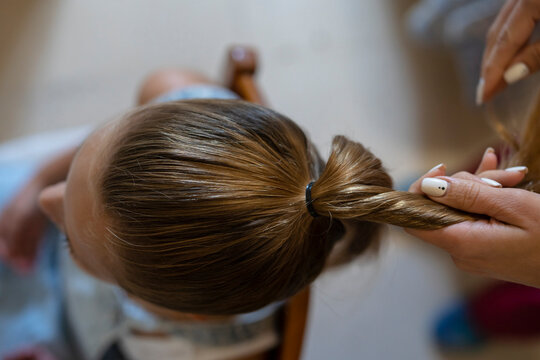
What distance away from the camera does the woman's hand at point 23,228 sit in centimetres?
79

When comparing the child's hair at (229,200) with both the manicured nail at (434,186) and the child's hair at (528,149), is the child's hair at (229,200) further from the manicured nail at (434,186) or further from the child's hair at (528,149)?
the child's hair at (528,149)

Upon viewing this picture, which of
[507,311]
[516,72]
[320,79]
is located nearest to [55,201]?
[516,72]

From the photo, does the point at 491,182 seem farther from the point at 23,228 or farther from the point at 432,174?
the point at 23,228

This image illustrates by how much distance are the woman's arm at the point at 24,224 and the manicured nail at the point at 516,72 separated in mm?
718

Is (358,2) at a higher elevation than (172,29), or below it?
higher

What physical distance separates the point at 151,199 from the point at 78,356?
0.56 m

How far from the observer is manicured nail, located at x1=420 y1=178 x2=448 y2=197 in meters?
0.39

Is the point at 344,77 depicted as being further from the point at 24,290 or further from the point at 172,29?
the point at 24,290

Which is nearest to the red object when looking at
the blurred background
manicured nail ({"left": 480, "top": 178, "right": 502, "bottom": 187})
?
the blurred background

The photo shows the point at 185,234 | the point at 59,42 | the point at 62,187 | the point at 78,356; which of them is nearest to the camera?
the point at 185,234

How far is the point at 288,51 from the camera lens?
131 cm

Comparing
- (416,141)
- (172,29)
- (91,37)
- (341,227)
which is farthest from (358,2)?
(341,227)

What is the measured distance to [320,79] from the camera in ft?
4.25

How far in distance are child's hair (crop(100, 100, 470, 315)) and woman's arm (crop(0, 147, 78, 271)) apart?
42cm
